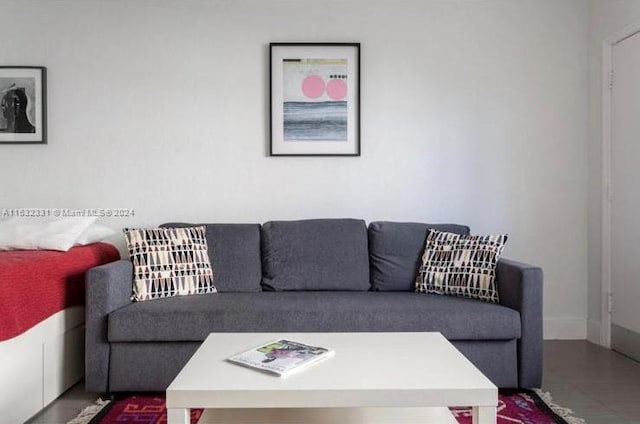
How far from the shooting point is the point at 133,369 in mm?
2219

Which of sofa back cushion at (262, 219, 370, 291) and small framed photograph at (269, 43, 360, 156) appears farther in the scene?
small framed photograph at (269, 43, 360, 156)

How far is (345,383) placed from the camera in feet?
4.32

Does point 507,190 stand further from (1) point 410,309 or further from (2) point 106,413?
(2) point 106,413

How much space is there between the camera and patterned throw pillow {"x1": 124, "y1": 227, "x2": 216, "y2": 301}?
247cm

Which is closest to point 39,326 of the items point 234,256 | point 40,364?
point 40,364

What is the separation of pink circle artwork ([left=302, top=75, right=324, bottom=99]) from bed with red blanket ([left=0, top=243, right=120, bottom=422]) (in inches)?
67.8

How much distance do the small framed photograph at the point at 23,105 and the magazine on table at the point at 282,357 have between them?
2.50 m

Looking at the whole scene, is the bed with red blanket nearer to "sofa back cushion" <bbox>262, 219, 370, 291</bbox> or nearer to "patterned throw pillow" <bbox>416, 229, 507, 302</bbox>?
"sofa back cushion" <bbox>262, 219, 370, 291</bbox>

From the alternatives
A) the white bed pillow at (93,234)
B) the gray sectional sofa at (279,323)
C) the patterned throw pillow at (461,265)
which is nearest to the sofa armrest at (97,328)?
the gray sectional sofa at (279,323)

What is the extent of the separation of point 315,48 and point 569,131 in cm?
188

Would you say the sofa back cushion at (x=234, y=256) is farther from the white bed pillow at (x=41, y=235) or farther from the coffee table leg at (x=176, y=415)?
the coffee table leg at (x=176, y=415)

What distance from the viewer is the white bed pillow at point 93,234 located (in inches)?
108

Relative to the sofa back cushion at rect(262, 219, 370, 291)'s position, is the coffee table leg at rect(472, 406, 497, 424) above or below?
below

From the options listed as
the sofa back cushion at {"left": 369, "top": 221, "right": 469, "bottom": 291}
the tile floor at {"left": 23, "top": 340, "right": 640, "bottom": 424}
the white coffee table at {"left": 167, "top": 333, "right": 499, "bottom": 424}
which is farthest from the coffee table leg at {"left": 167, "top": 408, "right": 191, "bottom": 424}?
the sofa back cushion at {"left": 369, "top": 221, "right": 469, "bottom": 291}
